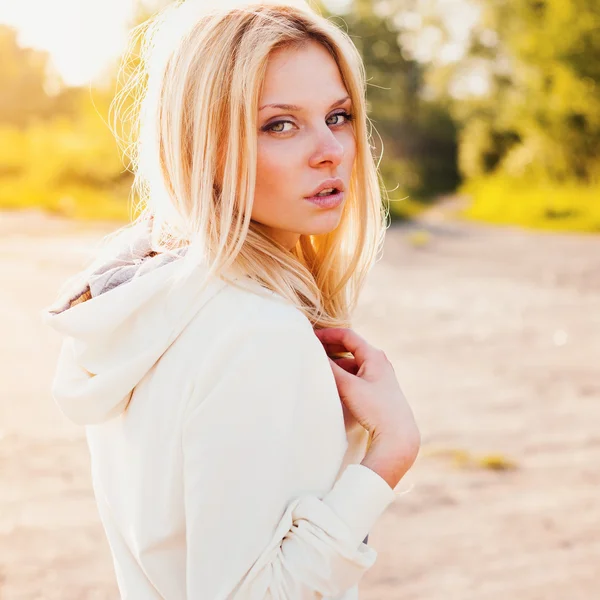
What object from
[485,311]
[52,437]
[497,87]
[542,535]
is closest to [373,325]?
[485,311]

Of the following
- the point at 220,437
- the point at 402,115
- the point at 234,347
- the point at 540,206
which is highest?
the point at 234,347

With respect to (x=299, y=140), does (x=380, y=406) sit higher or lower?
lower

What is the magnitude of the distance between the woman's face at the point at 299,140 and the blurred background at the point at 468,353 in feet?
0.88

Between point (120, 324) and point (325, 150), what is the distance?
429 millimetres

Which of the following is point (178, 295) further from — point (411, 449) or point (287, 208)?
point (411, 449)

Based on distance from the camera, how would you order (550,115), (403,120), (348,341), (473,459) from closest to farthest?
(348,341) → (473,459) → (550,115) → (403,120)

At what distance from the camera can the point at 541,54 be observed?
2156 centimetres

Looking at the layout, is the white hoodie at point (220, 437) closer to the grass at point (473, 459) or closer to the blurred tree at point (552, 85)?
the grass at point (473, 459)

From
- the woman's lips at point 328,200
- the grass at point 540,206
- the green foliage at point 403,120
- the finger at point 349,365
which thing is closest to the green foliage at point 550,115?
the grass at point 540,206

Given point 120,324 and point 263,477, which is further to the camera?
point 120,324

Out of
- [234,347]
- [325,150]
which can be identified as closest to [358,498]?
[234,347]

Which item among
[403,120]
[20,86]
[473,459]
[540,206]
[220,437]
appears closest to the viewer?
[220,437]

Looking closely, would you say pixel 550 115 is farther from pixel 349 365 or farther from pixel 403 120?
pixel 349 365

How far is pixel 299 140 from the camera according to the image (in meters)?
1.30
